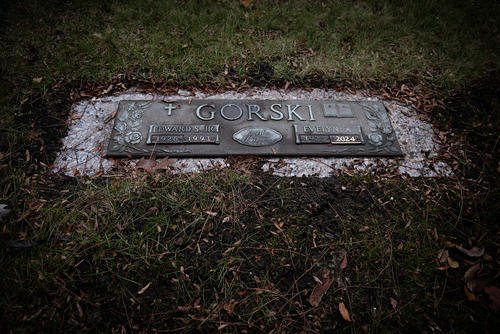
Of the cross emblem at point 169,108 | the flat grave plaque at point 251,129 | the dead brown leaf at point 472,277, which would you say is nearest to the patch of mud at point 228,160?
the flat grave plaque at point 251,129

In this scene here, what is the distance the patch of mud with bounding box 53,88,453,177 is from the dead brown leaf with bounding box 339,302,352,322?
3.20ft

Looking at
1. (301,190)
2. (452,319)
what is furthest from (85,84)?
(452,319)

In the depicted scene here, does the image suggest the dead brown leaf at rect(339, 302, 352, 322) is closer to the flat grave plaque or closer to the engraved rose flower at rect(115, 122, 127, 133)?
the flat grave plaque

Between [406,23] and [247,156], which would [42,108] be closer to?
[247,156]

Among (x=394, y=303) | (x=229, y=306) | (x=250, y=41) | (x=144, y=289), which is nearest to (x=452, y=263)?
(x=394, y=303)

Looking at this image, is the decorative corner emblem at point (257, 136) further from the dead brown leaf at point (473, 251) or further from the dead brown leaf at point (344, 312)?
the dead brown leaf at point (473, 251)

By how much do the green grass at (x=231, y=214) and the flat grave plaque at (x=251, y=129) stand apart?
231 mm

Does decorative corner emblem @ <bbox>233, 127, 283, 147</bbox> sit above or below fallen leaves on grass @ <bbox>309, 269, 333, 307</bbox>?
above

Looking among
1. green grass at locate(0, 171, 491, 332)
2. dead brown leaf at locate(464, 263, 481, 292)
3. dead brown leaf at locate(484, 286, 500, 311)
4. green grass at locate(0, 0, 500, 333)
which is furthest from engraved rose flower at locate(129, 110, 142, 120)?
dead brown leaf at locate(484, 286, 500, 311)

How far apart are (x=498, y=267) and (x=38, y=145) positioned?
11.6ft

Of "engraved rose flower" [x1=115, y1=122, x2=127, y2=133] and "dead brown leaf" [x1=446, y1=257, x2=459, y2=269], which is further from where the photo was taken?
"engraved rose flower" [x1=115, y1=122, x2=127, y2=133]

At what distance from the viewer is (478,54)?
11.5ft

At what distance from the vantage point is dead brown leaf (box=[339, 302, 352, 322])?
6.14 feet

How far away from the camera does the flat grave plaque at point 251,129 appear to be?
8.30 feet
